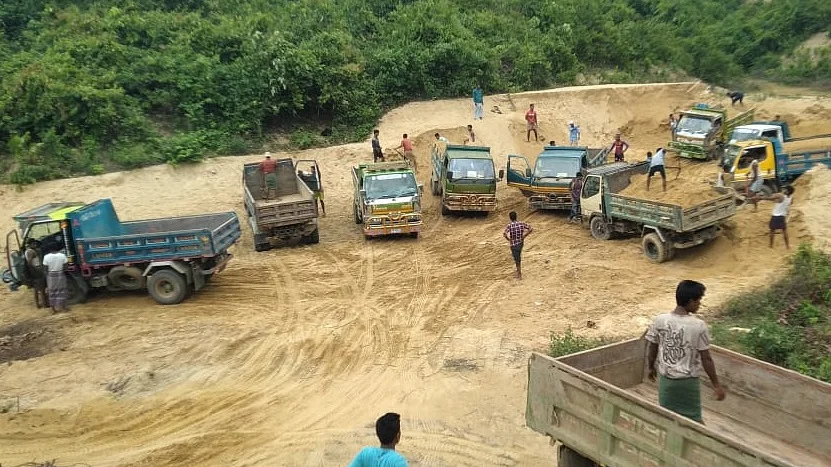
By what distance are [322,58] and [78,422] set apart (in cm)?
2185

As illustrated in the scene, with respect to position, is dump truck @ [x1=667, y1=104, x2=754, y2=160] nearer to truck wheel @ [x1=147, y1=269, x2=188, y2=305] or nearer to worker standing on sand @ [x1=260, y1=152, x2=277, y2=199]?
worker standing on sand @ [x1=260, y1=152, x2=277, y2=199]

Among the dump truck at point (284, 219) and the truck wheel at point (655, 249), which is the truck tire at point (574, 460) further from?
the dump truck at point (284, 219)

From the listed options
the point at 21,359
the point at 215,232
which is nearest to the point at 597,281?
the point at 215,232

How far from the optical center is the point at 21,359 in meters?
12.3

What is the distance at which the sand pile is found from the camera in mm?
14617

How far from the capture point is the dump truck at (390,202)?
60.6ft

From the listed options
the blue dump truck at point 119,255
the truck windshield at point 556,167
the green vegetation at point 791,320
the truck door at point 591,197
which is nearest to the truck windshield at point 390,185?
the truck windshield at point 556,167

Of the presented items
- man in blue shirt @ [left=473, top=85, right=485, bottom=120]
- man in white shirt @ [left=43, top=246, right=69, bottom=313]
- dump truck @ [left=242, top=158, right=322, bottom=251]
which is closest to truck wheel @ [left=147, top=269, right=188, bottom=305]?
man in white shirt @ [left=43, top=246, right=69, bottom=313]

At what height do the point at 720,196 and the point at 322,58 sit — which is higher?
the point at 322,58

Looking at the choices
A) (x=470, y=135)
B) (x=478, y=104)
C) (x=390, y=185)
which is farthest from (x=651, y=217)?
(x=478, y=104)

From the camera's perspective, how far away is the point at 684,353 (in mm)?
5777

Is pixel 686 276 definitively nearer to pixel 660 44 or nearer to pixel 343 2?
pixel 343 2

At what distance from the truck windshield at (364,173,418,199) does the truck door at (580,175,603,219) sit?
4.37 metres

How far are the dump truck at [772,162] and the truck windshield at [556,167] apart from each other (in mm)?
4223
